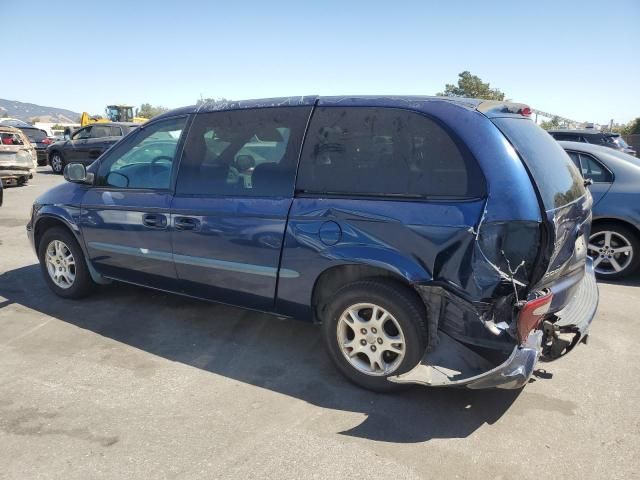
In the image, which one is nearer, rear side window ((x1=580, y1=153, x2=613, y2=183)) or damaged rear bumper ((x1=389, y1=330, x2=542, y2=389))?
damaged rear bumper ((x1=389, y1=330, x2=542, y2=389))

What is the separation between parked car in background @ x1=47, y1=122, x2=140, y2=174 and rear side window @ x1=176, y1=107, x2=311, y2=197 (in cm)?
1249

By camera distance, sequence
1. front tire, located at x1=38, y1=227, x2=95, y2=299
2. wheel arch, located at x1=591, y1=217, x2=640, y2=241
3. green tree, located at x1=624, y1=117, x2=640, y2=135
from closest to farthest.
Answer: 1. front tire, located at x1=38, y1=227, x2=95, y2=299
2. wheel arch, located at x1=591, y1=217, x2=640, y2=241
3. green tree, located at x1=624, y1=117, x2=640, y2=135

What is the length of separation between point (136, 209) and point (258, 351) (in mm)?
1570

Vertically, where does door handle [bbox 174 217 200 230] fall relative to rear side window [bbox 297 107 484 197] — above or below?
below

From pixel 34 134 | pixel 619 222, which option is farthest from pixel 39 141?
pixel 619 222

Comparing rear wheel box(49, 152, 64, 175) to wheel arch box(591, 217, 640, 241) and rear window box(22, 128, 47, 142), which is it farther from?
wheel arch box(591, 217, 640, 241)

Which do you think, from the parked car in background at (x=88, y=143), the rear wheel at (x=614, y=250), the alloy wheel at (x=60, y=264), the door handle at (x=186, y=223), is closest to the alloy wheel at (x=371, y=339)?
the door handle at (x=186, y=223)

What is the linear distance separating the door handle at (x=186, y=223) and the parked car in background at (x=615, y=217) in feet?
14.7

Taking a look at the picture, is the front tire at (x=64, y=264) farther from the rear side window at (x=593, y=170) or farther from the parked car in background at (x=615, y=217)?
the rear side window at (x=593, y=170)

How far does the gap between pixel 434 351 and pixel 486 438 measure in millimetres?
545

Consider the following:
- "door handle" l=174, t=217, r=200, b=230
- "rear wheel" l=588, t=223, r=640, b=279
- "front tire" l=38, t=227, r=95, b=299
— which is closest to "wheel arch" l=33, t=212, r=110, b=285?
"front tire" l=38, t=227, r=95, b=299

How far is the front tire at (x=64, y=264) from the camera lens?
15.3 ft

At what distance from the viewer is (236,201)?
11.7 ft

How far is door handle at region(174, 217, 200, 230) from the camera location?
374 cm
